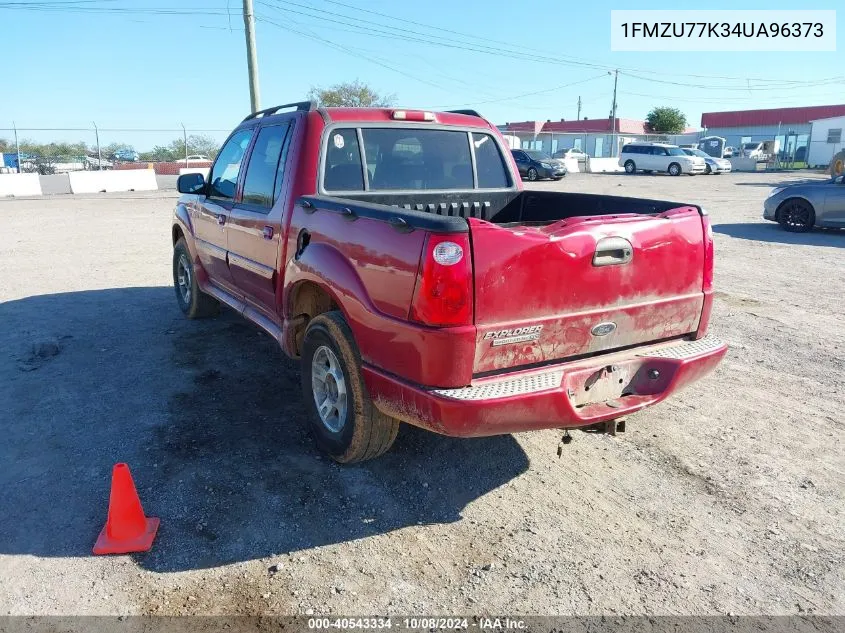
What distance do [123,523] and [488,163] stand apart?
3.50 meters

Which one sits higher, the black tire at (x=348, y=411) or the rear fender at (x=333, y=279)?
the rear fender at (x=333, y=279)

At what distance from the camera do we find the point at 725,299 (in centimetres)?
768

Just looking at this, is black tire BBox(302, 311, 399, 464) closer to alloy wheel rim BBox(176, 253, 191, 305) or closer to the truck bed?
the truck bed

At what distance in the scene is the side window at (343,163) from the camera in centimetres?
422

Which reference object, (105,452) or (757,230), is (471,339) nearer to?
(105,452)

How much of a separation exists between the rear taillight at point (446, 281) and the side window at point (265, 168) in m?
1.92

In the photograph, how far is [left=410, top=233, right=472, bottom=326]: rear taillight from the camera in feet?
9.37

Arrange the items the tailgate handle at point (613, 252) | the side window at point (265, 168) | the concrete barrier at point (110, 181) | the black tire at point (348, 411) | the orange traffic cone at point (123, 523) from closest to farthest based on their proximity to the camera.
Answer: the orange traffic cone at point (123, 523) < the tailgate handle at point (613, 252) < the black tire at point (348, 411) < the side window at point (265, 168) < the concrete barrier at point (110, 181)

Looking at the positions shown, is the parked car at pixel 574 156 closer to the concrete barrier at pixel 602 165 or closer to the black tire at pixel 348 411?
the concrete barrier at pixel 602 165

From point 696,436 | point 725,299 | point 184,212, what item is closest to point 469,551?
point 696,436

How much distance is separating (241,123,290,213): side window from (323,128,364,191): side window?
381mm

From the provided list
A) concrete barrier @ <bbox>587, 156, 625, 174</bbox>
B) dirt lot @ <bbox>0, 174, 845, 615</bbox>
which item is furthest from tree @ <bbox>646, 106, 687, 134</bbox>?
dirt lot @ <bbox>0, 174, 845, 615</bbox>

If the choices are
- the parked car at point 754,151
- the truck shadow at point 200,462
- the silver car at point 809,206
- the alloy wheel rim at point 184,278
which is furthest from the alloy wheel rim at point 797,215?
the parked car at point 754,151

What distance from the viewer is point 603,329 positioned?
3336 mm
